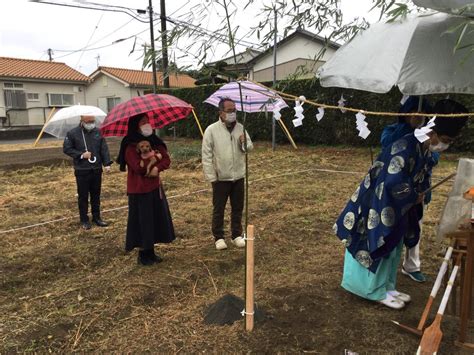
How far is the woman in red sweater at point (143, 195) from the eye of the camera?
13.3ft

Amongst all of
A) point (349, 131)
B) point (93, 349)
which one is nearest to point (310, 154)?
point (349, 131)

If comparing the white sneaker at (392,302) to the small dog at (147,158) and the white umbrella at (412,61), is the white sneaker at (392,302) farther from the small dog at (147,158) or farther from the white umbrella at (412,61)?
the small dog at (147,158)

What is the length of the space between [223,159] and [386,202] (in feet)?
6.53

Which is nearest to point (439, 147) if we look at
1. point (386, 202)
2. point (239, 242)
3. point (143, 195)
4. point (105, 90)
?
point (386, 202)

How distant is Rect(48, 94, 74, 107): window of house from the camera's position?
91.8ft

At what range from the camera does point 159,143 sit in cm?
429

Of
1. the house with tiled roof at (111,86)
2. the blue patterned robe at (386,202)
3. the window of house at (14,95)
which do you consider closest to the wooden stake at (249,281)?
the blue patterned robe at (386,202)

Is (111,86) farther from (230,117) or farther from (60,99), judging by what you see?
(230,117)

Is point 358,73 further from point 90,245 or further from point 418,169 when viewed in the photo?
point 90,245

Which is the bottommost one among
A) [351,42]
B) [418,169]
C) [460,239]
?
[460,239]

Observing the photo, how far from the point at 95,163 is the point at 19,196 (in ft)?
9.82

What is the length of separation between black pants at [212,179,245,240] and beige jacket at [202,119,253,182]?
0.39 ft

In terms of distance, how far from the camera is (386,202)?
2941 mm

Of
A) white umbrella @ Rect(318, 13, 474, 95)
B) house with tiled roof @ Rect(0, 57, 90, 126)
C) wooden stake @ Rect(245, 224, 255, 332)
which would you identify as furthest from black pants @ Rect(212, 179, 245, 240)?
house with tiled roof @ Rect(0, 57, 90, 126)
